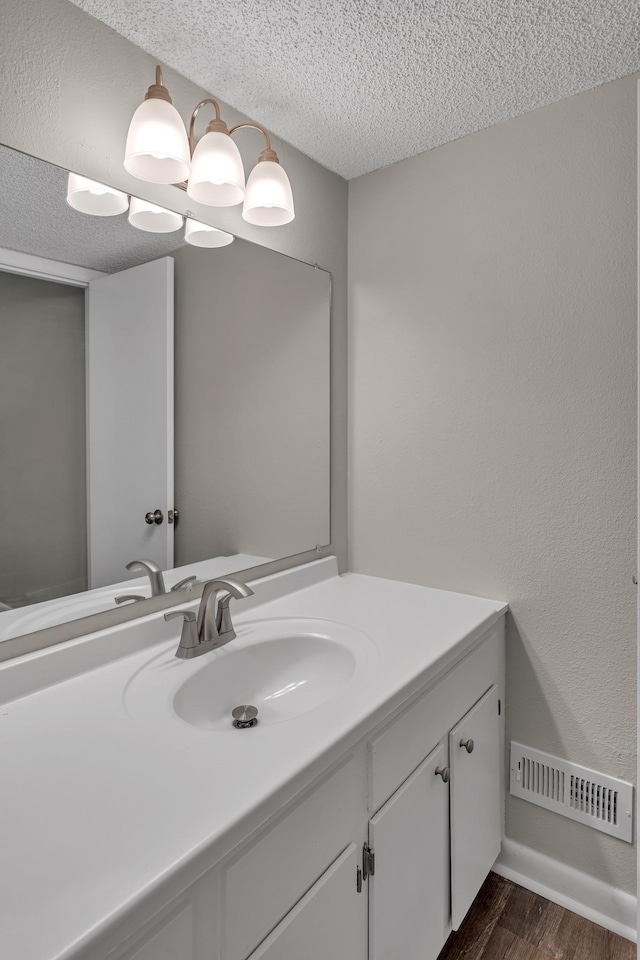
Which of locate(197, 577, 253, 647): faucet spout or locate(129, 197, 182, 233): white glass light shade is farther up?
locate(129, 197, 182, 233): white glass light shade

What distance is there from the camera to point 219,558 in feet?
5.00

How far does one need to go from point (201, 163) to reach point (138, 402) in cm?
58

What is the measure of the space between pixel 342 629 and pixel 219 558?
40 centimetres

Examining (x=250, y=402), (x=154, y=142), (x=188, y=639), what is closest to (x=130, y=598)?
(x=188, y=639)

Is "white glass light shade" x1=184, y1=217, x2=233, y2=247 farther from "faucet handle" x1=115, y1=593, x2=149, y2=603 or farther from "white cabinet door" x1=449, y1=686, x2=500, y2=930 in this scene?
"white cabinet door" x1=449, y1=686, x2=500, y2=930

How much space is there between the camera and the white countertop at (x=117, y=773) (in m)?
0.60

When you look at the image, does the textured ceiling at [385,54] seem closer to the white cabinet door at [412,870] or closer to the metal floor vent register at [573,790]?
the white cabinet door at [412,870]

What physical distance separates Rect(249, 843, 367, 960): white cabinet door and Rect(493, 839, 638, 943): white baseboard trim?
823 millimetres

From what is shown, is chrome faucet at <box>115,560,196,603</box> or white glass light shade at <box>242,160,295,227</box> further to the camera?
white glass light shade at <box>242,160,295,227</box>

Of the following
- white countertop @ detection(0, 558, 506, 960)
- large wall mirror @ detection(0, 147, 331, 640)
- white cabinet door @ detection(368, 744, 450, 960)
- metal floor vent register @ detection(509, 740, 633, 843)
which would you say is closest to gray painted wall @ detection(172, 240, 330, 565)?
large wall mirror @ detection(0, 147, 331, 640)

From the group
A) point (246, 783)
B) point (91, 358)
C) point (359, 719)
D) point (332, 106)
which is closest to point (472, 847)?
point (359, 719)

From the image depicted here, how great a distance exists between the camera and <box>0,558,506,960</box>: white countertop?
60 cm

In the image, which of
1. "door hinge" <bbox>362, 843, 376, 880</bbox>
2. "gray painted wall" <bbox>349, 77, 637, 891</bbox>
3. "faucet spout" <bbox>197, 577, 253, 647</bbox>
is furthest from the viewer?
"gray painted wall" <bbox>349, 77, 637, 891</bbox>

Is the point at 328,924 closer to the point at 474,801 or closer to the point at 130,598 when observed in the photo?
the point at 474,801
